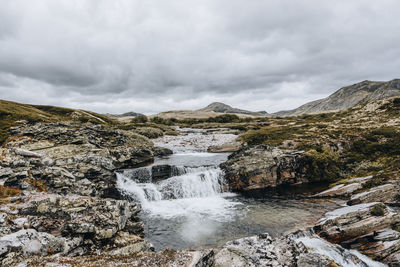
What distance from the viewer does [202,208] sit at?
19.8 m

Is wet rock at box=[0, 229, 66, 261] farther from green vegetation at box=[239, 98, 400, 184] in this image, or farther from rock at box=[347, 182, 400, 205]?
green vegetation at box=[239, 98, 400, 184]

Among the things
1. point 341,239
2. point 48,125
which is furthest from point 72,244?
point 48,125

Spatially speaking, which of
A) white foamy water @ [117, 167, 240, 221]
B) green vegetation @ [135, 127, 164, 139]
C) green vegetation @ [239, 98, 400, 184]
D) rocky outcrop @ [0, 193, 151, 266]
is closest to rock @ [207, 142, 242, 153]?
green vegetation @ [239, 98, 400, 184]

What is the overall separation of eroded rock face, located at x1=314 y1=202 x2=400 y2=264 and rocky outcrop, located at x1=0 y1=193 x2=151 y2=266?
10.9 meters

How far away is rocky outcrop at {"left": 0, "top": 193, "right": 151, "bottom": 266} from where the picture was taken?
9250 mm

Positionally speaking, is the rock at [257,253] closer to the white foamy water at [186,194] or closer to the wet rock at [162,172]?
the white foamy water at [186,194]

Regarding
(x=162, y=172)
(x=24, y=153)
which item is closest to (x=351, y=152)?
(x=162, y=172)

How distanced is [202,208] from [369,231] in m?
12.3

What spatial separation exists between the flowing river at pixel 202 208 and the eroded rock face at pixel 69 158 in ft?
8.85

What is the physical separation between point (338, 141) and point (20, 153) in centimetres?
3916

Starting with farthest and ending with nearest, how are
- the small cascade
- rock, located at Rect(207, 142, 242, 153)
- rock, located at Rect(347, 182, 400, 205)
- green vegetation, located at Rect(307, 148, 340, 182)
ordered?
rock, located at Rect(207, 142, 242, 153) → green vegetation, located at Rect(307, 148, 340, 182) → the small cascade → rock, located at Rect(347, 182, 400, 205)

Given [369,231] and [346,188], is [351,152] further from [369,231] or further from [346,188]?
[369,231]

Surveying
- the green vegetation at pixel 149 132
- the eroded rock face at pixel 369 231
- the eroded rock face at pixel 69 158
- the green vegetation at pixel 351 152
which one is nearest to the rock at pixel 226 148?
the green vegetation at pixel 351 152

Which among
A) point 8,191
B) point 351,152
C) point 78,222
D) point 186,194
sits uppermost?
point 8,191
